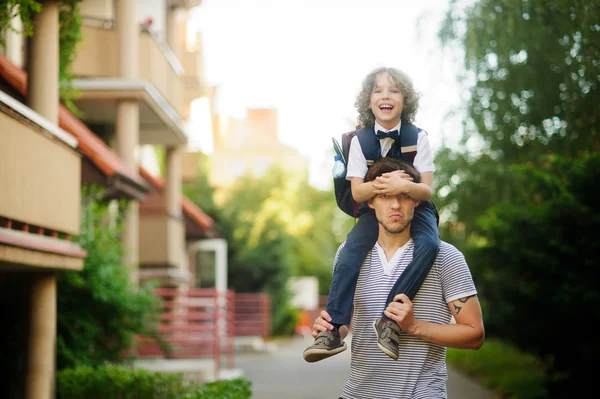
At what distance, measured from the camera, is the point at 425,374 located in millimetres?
4070

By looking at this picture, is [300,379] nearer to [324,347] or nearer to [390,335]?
[324,347]

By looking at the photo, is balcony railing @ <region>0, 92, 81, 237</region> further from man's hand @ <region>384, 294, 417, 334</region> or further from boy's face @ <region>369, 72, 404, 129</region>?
man's hand @ <region>384, 294, 417, 334</region>

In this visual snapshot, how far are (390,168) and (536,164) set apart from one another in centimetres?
1083

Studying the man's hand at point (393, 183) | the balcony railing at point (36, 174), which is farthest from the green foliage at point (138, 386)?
the man's hand at point (393, 183)

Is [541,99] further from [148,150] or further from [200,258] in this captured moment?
[200,258]

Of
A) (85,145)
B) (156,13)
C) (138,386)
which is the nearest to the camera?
(138,386)

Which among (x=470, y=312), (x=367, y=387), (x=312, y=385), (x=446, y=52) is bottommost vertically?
(x=312, y=385)

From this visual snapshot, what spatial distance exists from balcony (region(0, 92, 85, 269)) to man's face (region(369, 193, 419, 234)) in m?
4.84

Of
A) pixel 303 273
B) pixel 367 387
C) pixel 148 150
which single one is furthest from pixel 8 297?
pixel 303 273

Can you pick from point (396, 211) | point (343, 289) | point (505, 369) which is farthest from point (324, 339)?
point (505, 369)

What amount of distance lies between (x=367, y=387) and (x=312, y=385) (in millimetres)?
14629

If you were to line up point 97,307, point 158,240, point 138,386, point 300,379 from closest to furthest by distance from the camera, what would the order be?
point 138,386 < point 97,307 < point 300,379 < point 158,240

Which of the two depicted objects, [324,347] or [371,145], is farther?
[371,145]

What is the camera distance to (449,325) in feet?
13.1
